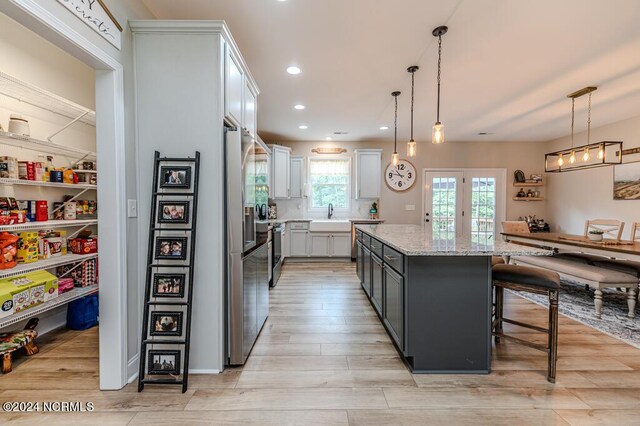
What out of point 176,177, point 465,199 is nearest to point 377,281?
point 176,177

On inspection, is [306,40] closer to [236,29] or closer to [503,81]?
[236,29]

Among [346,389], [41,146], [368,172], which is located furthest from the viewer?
[368,172]

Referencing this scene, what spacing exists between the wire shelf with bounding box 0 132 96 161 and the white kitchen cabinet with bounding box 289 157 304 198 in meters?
3.80

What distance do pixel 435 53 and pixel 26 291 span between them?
3838 mm

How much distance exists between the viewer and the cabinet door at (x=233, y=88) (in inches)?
82.3

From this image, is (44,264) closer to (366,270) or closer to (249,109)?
(249,109)

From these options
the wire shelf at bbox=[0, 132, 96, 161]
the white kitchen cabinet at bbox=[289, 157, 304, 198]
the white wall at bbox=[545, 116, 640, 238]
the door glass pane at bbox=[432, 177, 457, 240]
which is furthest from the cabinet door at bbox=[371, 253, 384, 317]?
the white wall at bbox=[545, 116, 640, 238]

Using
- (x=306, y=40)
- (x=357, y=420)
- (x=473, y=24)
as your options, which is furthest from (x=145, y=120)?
(x=473, y=24)

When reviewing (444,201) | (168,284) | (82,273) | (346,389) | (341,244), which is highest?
(444,201)

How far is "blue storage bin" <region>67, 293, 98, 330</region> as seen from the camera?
2.73 metres

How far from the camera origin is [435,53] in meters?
2.77

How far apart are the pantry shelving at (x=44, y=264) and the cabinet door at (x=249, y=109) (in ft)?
5.87

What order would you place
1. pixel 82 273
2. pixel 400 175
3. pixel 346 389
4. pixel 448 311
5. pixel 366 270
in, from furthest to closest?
pixel 400 175 < pixel 366 270 < pixel 82 273 < pixel 448 311 < pixel 346 389

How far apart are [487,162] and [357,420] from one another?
6.51m
